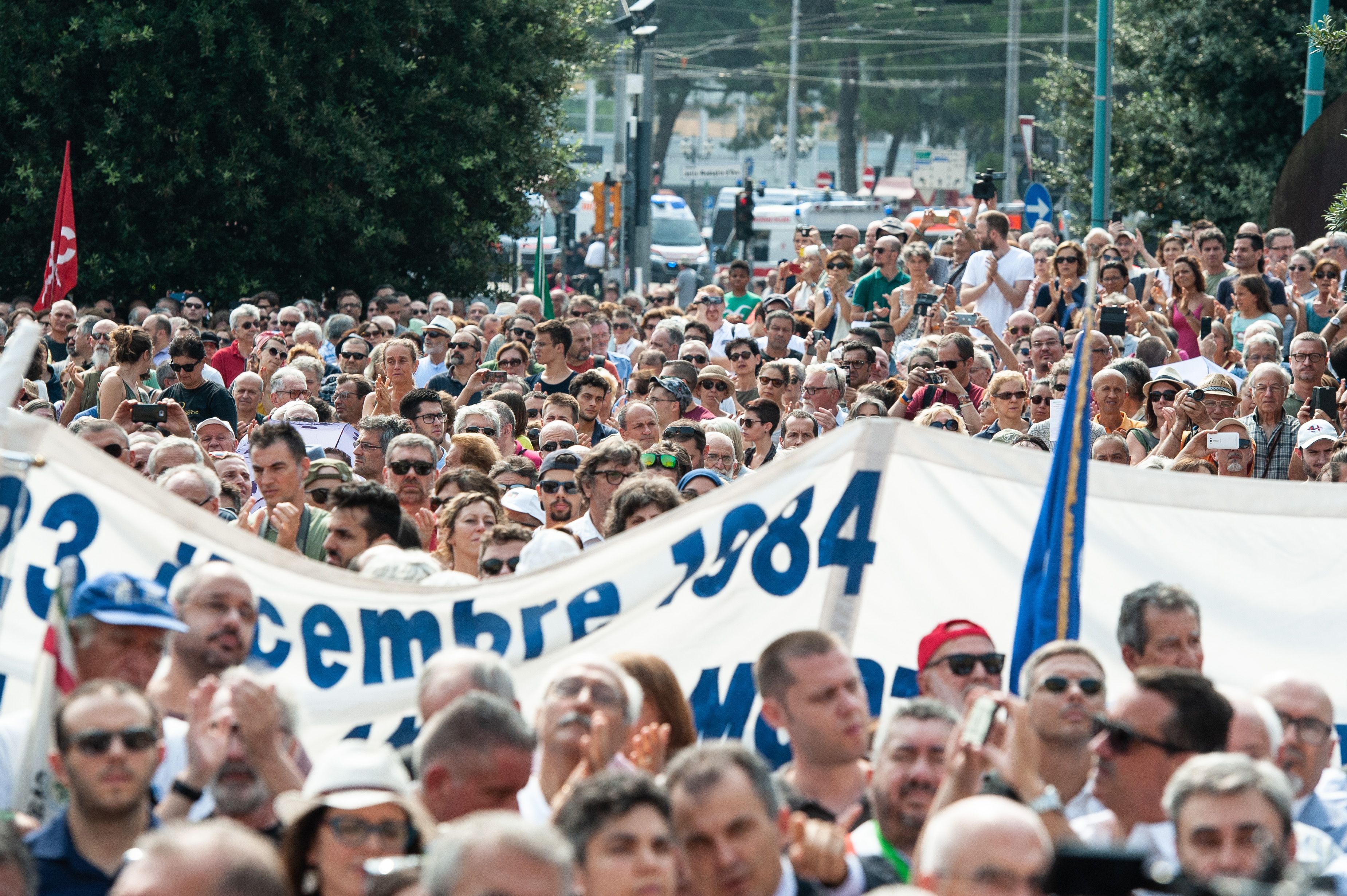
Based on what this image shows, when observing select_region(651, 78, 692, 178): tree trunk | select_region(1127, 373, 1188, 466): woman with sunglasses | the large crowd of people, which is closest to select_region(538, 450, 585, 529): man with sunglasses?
the large crowd of people

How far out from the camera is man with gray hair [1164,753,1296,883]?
4027 millimetres

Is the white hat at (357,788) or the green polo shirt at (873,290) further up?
the green polo shirt at (873,290)

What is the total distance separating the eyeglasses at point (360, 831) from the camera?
4258mm

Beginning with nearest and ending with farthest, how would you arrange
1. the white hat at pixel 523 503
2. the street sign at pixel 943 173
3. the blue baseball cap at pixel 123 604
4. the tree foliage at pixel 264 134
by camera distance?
the blue baseball cap at pixel 123 604 → the white hat at pixel 523 503 → the tree foliage at pixel 264 134 → the street sign at pixel 943 173

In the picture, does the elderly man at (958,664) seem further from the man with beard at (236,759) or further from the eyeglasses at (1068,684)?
the man with beard at (236,759)

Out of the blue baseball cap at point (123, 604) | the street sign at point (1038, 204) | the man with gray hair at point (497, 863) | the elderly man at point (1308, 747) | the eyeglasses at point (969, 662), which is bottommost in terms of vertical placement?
the elderly man at point (1308, 747)

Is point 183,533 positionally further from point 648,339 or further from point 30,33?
point 30,33

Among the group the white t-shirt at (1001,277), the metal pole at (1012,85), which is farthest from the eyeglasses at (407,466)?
the metal pole at (1012,85)

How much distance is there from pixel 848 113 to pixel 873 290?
55839mm

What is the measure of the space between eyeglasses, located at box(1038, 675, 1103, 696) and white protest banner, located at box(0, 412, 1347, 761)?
3.74 feet

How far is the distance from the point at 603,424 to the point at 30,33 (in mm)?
11610

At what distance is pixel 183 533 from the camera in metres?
6.17

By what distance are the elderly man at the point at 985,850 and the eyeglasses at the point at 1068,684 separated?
110 cm

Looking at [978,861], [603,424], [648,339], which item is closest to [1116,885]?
[978,861]
